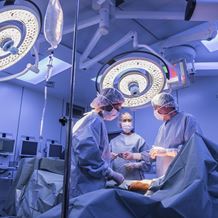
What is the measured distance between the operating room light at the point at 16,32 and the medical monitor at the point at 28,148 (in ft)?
10.2

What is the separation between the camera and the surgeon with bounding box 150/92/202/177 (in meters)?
1.96

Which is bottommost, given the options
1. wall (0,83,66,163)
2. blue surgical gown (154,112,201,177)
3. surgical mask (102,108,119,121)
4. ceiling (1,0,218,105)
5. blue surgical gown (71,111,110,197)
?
blue surgical gown (71,111,110,197)

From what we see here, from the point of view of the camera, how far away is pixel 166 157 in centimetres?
205

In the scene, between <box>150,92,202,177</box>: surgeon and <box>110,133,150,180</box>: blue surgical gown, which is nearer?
<box>150,92,202,177</box>: surgeon

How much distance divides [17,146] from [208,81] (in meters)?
3.19

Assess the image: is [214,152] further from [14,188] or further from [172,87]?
[14,188]

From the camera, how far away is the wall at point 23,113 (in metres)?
4.12

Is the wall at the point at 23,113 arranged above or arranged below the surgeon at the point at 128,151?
above

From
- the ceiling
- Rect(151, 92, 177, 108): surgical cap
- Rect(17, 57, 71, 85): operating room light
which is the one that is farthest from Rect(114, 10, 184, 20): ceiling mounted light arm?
Rect(17, 57, 71, 85): operating room light

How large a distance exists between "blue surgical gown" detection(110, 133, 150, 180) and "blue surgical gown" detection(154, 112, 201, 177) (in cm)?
34

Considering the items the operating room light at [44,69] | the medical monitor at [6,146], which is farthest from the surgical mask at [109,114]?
the medical monitor at [6,146]

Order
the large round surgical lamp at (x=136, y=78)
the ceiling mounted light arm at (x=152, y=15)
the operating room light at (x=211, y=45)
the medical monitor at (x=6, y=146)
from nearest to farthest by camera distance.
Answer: the large round surgical lamp at (x=136, y=78), the ceiling mounted light arm at (x=152, y=15), the operating room light at (x=211, y=45), the medical monitor at (x=6, y=146)

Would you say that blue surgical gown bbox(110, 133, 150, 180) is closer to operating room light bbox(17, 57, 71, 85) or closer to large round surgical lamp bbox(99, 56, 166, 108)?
large round surgical lamp bbox(99, 56, 166, 108)

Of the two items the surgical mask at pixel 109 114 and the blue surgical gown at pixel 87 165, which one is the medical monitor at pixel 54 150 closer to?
the surgical mask at pixel 109 114
